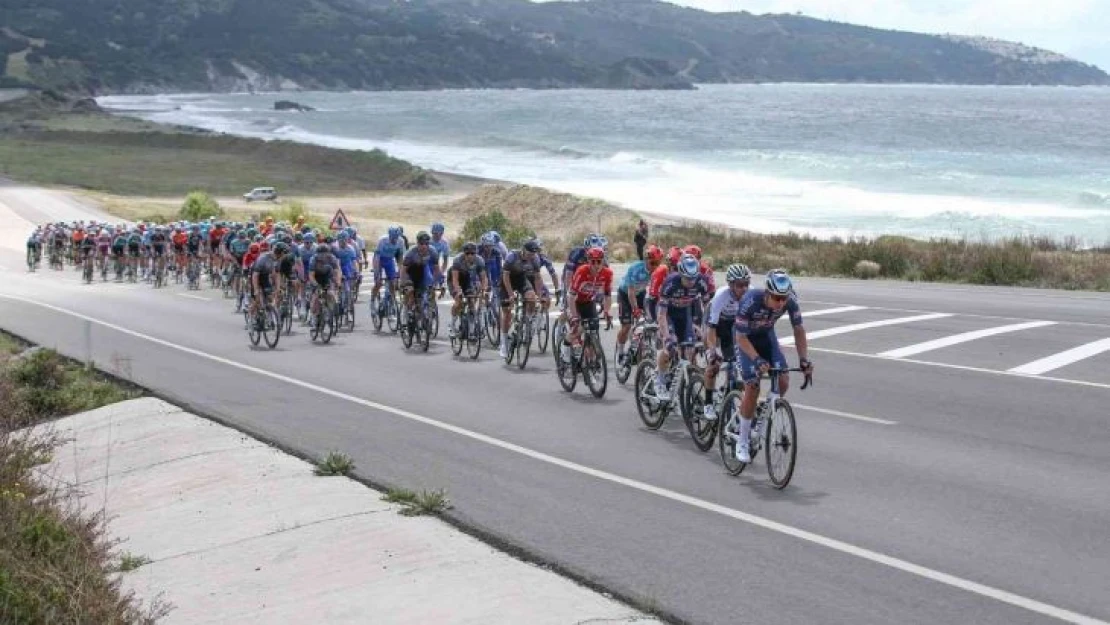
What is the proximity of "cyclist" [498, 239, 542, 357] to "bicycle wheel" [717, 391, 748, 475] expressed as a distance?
24.4ft

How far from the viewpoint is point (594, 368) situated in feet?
58.5

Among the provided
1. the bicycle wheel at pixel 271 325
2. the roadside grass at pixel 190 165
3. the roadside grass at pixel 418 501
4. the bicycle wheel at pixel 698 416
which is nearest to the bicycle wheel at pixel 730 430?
the bicycle wheel at pixel 698 416

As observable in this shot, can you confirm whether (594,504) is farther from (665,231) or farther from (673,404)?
(665,231)

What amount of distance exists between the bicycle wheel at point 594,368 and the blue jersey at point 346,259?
9.81m

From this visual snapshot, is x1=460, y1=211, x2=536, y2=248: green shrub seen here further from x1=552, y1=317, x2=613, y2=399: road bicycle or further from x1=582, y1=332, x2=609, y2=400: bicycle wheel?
x1=582, y1=332, x2=609, y2=400: bicycle wheel

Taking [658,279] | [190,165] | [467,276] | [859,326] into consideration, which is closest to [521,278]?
[467,276]

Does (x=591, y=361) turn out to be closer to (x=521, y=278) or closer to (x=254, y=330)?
(x=521, y=278)

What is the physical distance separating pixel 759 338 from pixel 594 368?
5.75 m

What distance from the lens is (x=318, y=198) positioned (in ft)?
279

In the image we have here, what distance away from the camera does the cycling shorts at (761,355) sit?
39.9ft

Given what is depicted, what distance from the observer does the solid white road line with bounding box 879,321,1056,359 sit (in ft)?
70.3

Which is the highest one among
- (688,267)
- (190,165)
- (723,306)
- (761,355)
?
(190,165)

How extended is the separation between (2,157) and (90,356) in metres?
101

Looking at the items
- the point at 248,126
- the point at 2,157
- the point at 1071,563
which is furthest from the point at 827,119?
the point at 1071,563
